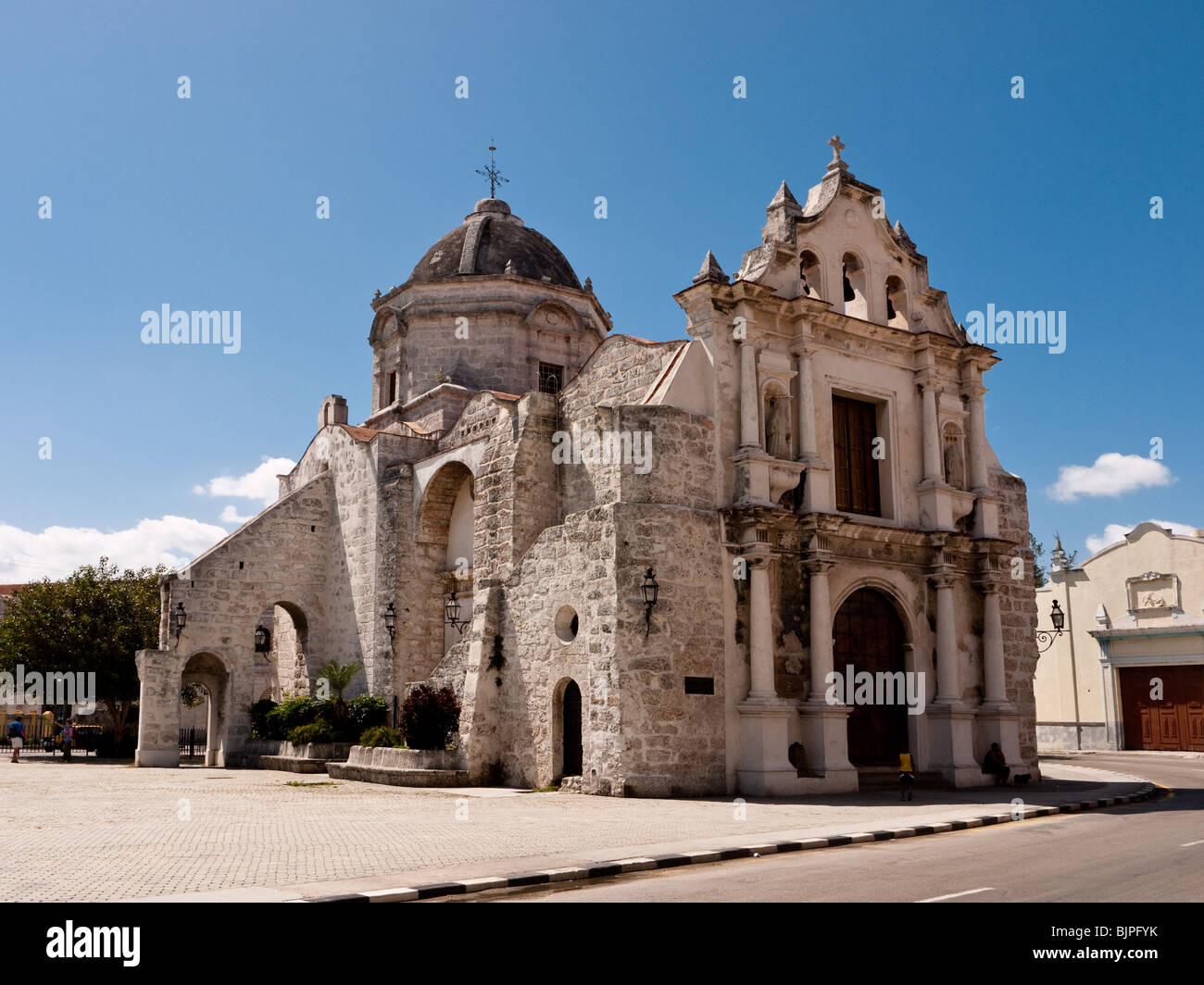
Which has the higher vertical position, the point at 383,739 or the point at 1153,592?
the point at 1153,592

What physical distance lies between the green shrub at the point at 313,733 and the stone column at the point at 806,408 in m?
13.4

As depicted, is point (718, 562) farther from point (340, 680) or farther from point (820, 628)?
point (340, 680)

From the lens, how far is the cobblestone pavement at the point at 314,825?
9609mm

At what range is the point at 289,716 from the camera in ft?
90.4

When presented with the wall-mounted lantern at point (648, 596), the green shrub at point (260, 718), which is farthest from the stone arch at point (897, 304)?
the green shrub at point (260, 718)

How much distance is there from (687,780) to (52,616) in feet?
86.6

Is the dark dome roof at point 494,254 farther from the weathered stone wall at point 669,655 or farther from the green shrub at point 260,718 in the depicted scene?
the weathered stone wall at point 669,655

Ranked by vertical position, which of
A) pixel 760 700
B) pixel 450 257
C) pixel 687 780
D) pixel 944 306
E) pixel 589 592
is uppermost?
pixel 450 257

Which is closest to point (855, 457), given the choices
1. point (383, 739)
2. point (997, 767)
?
A: point (997, 767)

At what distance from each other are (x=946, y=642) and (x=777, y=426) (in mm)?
6136

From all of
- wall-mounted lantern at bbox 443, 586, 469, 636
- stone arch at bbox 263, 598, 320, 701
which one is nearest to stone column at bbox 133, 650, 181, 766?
stone arch at bbox 263, 598, 320, 701
